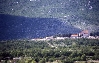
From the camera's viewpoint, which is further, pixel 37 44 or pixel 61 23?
pixel 61 23

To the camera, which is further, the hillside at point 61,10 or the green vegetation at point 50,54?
the hillside at point 61,10

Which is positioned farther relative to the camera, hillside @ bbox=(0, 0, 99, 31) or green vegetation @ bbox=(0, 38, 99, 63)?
hillside @ bbox=(0, 0, 99, 31)

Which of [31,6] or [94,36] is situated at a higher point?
[31,6]

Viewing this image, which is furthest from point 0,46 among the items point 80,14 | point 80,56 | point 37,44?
point 80,14

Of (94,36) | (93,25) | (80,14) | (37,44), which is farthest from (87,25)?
(37,44)

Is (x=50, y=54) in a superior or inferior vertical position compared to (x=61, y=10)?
inferior

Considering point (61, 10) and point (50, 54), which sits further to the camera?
point (61, 10)

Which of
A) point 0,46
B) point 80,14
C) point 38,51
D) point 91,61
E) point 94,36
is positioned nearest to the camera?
point 91,61

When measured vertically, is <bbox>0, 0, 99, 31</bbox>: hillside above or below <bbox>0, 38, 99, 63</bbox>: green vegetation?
above

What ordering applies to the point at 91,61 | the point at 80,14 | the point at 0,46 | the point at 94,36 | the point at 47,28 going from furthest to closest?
the point at 80,14, the point at 47,28, the point at 94,36, the point at 0,46, the point at 91,61

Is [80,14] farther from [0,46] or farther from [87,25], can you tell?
[0,46]

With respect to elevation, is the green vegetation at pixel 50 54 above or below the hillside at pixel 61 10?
below
